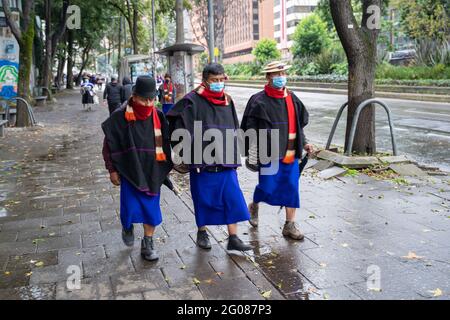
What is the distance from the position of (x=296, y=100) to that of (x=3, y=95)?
16.3 m

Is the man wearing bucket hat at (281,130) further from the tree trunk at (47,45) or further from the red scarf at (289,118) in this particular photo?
the tree trunk at (47,45)

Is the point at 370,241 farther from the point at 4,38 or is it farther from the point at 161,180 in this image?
the point at 4,38

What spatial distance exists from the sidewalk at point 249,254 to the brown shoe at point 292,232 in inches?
4.2

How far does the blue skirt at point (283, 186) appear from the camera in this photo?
17.2 ft

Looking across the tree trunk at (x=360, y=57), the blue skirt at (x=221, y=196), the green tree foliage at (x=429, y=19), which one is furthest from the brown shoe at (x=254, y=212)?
the green tree foliage at (x=429, y=19)

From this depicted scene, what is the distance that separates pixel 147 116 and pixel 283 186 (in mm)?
1533

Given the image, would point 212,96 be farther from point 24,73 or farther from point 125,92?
point 24,73

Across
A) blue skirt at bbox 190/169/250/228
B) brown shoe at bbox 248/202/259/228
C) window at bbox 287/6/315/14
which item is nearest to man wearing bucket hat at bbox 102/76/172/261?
blue skirt at bbox 190/169/250/228

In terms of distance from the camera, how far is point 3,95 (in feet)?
62.2

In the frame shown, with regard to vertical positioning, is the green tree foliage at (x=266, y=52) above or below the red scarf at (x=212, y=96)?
above

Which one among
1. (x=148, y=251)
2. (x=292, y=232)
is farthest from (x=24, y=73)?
(x=292, y=232)

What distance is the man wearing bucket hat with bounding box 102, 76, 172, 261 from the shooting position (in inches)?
183

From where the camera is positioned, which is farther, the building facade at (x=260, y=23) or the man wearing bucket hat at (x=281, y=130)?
the building facade at (x=260, y=23)

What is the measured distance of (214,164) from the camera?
476 cm
